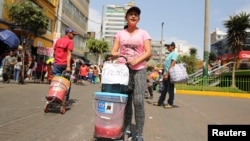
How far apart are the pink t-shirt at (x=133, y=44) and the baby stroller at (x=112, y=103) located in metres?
0.38

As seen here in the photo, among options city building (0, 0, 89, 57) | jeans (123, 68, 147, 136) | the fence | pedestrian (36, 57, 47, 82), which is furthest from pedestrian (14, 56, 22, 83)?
jeans (123, 68, 147, 136)

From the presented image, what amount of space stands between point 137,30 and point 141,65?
54cm

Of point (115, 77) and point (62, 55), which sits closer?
point (115, 77)

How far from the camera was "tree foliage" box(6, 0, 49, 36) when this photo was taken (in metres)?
19.6

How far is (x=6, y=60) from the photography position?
15.8 meters

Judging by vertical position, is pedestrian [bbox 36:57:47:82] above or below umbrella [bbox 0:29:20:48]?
below

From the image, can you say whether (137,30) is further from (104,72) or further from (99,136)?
(99,136)

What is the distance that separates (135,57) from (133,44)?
0.19m

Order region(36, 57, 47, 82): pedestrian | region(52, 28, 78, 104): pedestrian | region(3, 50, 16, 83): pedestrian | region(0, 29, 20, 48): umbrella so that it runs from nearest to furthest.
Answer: region(52, 28, 78, 104): pedestrian
region(3, 50, 16, 83): pedestrian
region(0, 29, 20, 48): umbrella
region(36, 57, 47, 82): pedestrian

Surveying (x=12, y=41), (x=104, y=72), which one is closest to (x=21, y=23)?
(x=12, y=41)

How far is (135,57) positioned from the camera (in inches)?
184

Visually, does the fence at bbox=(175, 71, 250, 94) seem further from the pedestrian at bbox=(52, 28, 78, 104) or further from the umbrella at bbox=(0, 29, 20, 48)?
the pedestrian at bbox=(52, 28, 78, 104)

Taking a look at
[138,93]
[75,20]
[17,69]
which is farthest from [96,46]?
[138,93]

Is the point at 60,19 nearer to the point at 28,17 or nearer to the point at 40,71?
the point at 28,17
